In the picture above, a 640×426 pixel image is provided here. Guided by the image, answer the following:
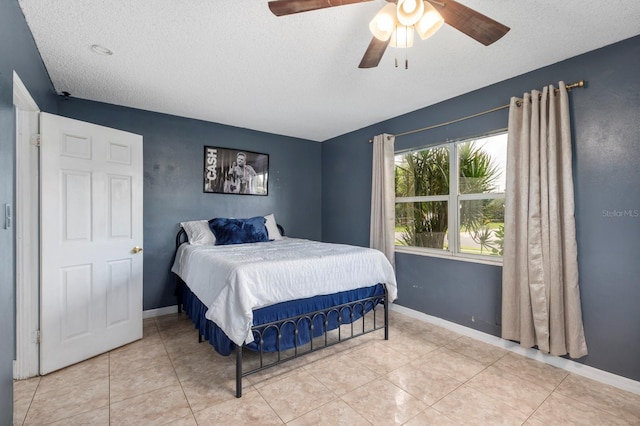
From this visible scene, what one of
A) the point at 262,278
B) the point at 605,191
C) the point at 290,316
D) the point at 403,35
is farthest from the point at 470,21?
the point at 290,316

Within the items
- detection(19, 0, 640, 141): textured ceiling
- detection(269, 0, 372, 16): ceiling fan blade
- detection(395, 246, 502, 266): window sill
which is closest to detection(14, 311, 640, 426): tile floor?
detection(395, 246, 502, 266): window sill

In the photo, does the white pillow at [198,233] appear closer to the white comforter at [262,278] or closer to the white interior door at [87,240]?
the white comforter at [262,278]

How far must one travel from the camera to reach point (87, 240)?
99.1 inches

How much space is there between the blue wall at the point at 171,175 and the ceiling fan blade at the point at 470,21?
333 centimetres

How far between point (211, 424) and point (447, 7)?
2588mm

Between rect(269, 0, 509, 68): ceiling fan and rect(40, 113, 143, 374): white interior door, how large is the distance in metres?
2.18

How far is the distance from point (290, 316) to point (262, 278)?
16.6 inches

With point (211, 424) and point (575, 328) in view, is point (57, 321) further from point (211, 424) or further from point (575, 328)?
point (575, 328)

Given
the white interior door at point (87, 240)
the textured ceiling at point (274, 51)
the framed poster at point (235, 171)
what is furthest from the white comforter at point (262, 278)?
the textured ceiling at point (274, 51)

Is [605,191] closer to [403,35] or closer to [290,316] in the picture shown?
[403,35]

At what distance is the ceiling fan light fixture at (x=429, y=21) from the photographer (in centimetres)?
139

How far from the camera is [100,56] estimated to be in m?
2.35

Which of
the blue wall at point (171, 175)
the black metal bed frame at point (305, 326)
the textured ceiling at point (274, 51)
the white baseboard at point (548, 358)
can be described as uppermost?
the textured ceiling at point (274, 51)

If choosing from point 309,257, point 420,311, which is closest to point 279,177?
point 309,257
